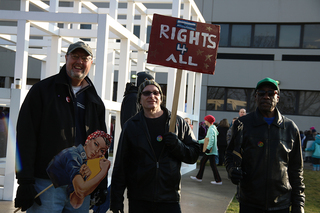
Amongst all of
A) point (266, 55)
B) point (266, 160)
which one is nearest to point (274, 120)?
point (266, 160)

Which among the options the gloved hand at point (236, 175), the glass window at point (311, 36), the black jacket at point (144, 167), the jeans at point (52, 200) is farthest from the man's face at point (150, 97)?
the glass window at point (311, 36)

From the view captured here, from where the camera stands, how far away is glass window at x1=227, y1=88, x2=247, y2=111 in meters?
23.6

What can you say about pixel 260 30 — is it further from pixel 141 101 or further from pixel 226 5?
pixel 141 101

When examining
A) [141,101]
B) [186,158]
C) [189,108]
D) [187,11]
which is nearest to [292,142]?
[186,158]

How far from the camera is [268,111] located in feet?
11.5

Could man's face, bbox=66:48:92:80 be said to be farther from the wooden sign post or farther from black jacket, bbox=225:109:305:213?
black jacket, bbox=225:109:305:213

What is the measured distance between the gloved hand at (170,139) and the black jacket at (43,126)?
2.54ft

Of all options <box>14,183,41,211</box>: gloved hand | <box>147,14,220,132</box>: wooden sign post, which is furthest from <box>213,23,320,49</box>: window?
<box>14,183,41,211</box>: gloved hand

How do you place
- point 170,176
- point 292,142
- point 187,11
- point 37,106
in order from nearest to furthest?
point 37,106 → point 170,176 → point 292,142 → point 187,11

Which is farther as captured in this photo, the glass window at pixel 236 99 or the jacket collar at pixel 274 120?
the glass window at pixel 236 99

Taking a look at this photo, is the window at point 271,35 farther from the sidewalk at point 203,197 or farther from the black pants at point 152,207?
the black pants at point 152,207

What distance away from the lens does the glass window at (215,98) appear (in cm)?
2388

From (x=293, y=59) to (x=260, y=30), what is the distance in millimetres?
2699

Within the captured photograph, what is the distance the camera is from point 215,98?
24.0 m
